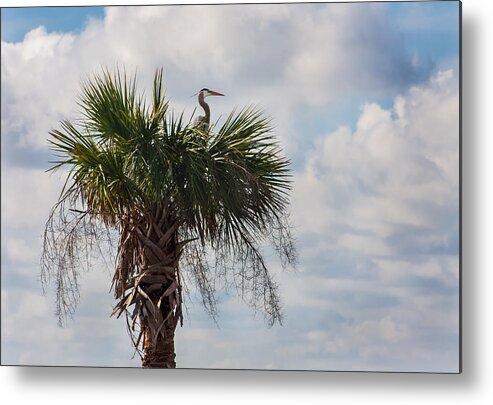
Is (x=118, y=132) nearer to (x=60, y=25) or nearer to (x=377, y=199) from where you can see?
(x=60, y=25)

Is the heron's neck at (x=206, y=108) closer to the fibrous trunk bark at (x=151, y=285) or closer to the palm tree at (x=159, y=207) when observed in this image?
the palm tree at (x=159, y=207)

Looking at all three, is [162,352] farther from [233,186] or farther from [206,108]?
[206,108]

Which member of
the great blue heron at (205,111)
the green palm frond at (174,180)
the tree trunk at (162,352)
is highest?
the great blue heron at (205,111)

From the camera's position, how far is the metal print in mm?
6145

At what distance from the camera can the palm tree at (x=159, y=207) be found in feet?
20.8

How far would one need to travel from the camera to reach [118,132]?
6387 mm

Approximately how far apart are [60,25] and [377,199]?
2278 mm

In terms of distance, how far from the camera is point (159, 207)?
6410mm

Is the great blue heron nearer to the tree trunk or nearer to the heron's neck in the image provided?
the heron's neck

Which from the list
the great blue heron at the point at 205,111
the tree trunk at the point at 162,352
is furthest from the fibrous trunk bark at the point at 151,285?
the great blue heron at the point at 205,111

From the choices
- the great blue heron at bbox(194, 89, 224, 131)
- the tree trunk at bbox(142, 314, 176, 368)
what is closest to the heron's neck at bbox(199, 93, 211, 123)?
the great blue heron at bbox(194, 89, 224, 131)

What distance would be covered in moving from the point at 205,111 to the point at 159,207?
66 centimetres

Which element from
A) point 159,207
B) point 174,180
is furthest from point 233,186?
point 159,207

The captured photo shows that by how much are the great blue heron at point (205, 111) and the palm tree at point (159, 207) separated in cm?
6
